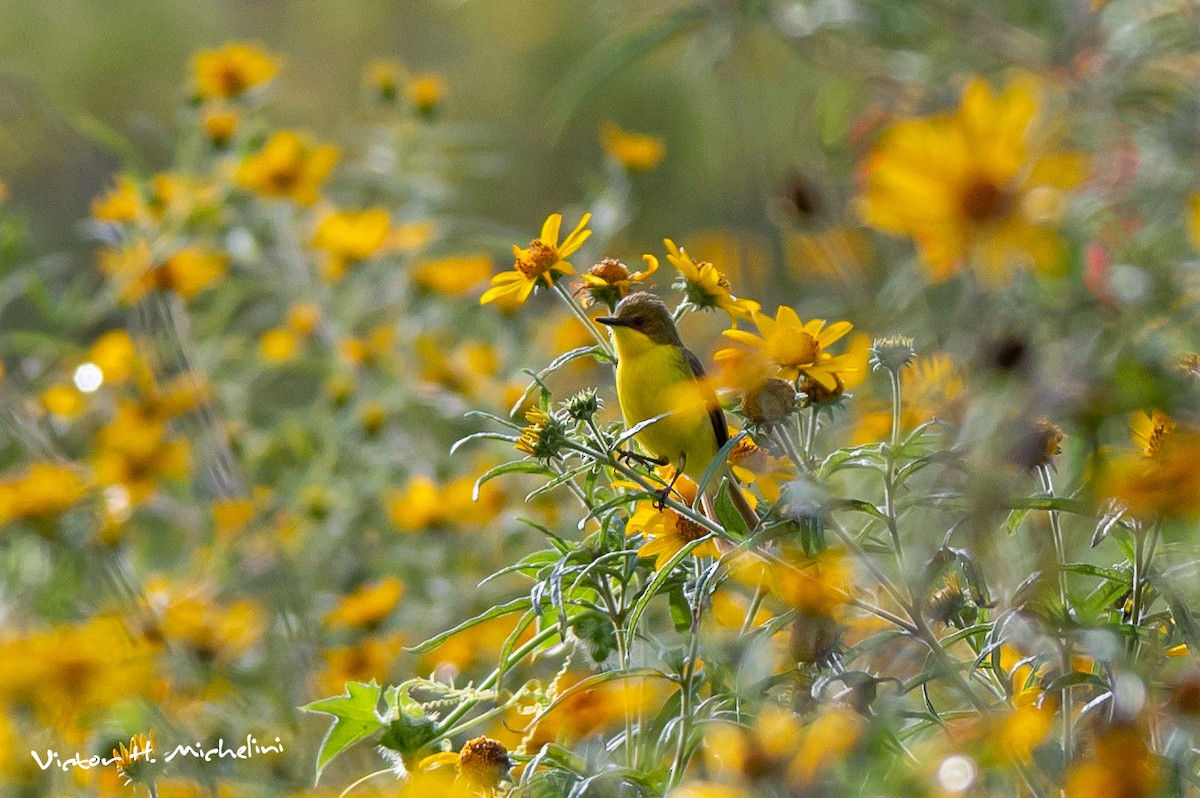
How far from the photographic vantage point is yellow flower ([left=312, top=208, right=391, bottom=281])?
2.24 metres

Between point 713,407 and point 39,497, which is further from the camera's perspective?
point 39,497

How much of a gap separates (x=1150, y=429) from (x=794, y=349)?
9.4 inches

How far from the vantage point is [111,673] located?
3.46ft

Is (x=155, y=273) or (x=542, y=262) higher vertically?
(x=542, y=262)

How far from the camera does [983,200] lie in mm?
619

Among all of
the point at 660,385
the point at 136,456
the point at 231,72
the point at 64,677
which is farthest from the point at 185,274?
the point at 660,385

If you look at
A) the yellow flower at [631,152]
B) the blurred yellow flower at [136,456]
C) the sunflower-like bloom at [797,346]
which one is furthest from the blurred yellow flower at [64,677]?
the yellow flower at [631,152]

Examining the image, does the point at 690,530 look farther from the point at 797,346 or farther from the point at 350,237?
the point at 350,237

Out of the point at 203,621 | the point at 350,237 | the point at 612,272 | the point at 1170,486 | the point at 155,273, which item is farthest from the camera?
the point at 350,237

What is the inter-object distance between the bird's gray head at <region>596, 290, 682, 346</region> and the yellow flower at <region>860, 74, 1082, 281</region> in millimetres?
413

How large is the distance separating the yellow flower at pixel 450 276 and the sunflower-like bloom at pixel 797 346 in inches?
57.0

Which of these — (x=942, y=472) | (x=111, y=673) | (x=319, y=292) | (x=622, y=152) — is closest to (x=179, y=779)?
(x=111, y=673)

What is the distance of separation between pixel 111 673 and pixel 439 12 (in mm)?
5461

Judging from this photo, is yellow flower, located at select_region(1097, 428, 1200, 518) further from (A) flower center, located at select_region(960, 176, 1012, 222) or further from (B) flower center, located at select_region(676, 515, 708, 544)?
(B) flower center, located at select_region(676, 515, 708, 544)
